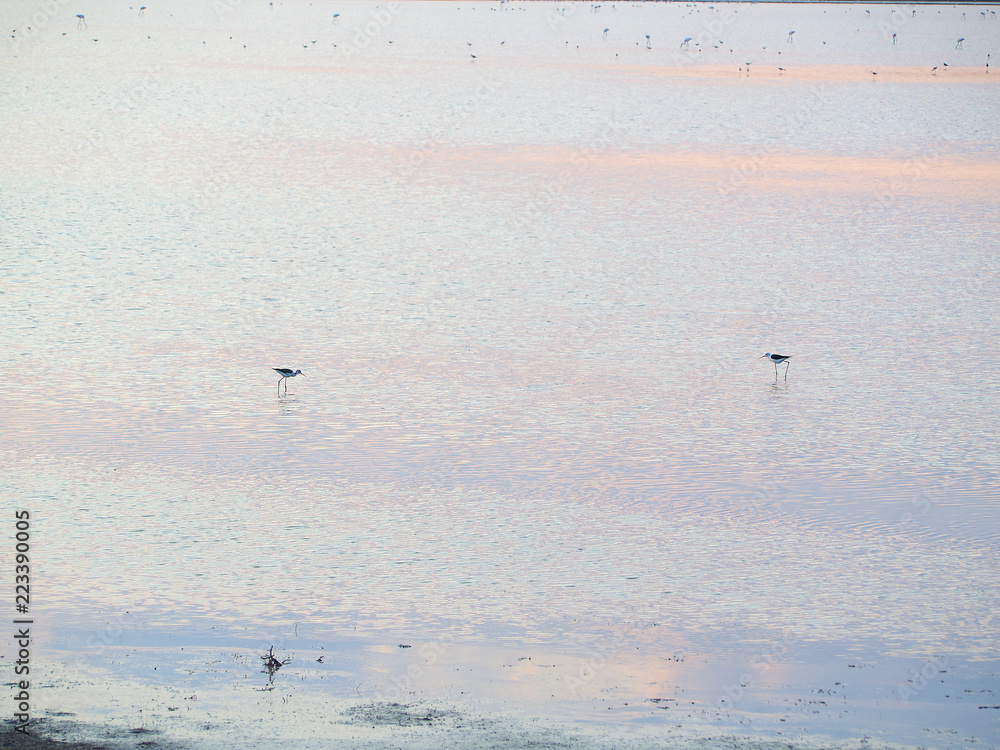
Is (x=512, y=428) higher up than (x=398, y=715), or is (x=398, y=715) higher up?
(x=512, y=428)

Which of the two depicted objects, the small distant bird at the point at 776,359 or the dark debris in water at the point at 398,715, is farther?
the small distant bird at the point at 776,359

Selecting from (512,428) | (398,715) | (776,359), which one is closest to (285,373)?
(512,428)

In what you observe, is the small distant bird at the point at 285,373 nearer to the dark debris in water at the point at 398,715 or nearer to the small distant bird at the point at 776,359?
the small distant bird at the point at 776,359

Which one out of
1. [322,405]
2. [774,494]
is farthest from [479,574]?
[322,405]

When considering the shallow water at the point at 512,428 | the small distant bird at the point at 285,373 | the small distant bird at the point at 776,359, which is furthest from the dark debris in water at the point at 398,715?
the small distant bird at the point at 776,359

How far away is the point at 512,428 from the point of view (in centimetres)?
1933

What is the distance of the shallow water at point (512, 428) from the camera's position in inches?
478

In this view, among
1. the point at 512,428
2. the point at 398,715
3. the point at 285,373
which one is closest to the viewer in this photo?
the point at 398,715

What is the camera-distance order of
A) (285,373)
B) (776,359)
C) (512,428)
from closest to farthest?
1. (512,428)
2. (285,373)
3. (776,359)

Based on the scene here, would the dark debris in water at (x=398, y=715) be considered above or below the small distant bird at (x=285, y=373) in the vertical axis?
below

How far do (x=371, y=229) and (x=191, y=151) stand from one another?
15.2 m

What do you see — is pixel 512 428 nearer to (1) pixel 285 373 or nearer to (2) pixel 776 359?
(1) pixel 285 373

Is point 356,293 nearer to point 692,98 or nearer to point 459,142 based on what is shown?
point 459,142

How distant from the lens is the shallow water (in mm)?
12133
